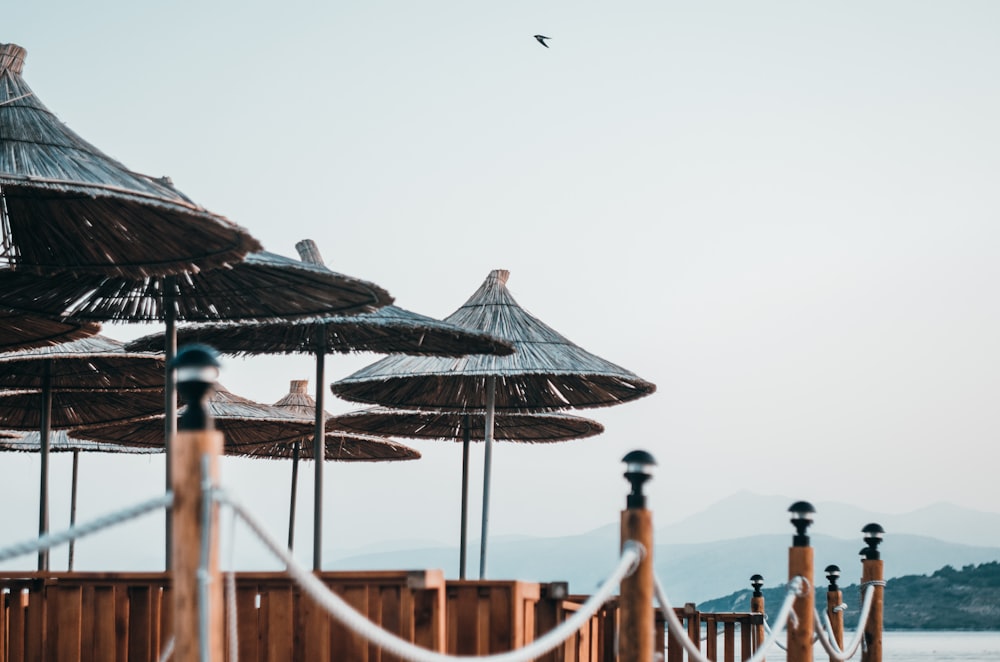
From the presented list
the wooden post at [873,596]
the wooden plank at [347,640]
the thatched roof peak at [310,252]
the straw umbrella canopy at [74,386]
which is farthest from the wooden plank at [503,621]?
the straw umbrella canopy at [74,386]

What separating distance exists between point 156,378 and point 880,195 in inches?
743

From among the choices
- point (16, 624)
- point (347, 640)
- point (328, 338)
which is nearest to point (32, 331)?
point (328, 338)

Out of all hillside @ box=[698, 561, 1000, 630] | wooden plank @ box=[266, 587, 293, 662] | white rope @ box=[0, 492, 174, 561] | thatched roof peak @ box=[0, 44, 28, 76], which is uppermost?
thatched roof peak @ box=[0, 44, 28, 76]

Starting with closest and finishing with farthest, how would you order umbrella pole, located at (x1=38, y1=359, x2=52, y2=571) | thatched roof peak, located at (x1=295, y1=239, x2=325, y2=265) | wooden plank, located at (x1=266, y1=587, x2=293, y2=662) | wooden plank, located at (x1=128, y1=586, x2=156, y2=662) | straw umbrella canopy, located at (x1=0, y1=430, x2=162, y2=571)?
wooden plank, located at (x1=266, y1=587, x2=293, y2=662)
wooden plank, located at (x1=128, y1=586, x2=156, y2=662)
thatched roof peak, located at (x1=295, y1=239, x2=325, y2=265)
umbrella pole, located at (x1=38, y1=359, x2=52, y2=571)
straw umbrella canopy, located at (x1=0, y1=430, x2=162, y2=571)

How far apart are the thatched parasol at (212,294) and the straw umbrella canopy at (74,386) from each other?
1743 mm

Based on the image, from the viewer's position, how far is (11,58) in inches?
307

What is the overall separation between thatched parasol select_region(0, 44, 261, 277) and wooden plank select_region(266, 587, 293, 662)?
6.15 ft

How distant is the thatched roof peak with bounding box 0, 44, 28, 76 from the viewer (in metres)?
7.71

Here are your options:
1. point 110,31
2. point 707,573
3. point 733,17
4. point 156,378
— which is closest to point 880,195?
point 733,17

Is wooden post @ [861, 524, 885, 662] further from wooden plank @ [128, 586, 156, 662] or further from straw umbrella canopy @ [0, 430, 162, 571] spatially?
straw umbrella canopy @ [0, 430, 162, 571]

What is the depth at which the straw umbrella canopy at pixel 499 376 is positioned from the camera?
12.5m

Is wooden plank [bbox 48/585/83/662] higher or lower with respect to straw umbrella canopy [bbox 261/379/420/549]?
lower

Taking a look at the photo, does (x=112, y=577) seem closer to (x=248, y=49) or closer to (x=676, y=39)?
(x=248, y=49)

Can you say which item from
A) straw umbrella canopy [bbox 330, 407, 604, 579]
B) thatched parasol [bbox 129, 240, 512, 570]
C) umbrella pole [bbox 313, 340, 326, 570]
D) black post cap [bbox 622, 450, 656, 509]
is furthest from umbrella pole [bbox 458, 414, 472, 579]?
black post cap [bbox 622, 450, 656, 509]
